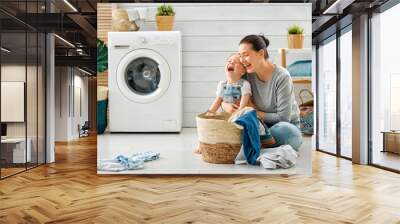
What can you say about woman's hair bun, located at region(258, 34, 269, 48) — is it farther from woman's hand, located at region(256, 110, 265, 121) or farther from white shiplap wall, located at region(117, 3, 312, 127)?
woman's hand, located at region(256, 110, 265, 121)

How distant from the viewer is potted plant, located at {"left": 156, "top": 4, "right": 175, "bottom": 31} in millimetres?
2898

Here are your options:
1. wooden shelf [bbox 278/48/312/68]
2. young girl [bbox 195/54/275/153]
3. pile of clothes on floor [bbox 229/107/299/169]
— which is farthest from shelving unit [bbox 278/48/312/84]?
pile of clothes on floor [bbox 229/107/299/169]

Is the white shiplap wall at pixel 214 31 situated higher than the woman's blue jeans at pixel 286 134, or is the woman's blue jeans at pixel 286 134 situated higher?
the white shiplap wall at pixel 214 31

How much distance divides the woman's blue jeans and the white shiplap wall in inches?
17.9

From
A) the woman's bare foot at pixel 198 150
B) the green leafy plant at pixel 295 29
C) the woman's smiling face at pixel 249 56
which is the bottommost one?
the woman's bare foot at pixel 198 150

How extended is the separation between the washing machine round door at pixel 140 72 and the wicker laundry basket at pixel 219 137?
0.37 meters

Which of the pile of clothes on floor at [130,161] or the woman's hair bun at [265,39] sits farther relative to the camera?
the pile of clothes on floor at [130,161]

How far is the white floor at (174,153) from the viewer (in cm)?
295

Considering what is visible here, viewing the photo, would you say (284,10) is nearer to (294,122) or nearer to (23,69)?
(294,122)

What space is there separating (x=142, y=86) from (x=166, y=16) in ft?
1.76

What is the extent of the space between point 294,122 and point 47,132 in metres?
3.56

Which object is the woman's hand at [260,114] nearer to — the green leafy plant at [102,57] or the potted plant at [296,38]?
the potted plant at [296,38]

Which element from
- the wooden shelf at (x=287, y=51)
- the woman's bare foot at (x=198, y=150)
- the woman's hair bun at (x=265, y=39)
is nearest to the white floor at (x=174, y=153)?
the woman's bare foot at (x=198, y=150)

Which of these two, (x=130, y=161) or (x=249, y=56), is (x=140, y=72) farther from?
(x=249, y=56)
